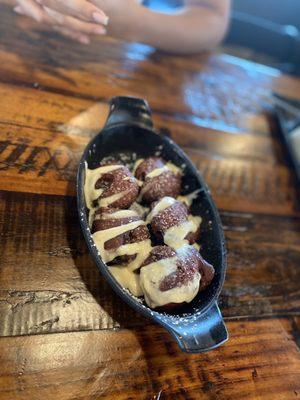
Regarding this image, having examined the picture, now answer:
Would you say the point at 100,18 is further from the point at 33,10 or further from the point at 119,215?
the point at 119,215

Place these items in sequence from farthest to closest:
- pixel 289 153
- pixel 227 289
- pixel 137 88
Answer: pixel 289 153 → pixel 137 88 → pixel 227 289

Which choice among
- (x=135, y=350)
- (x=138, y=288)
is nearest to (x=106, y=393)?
(x=135, y=350)

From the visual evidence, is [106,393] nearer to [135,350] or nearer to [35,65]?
[135,350]

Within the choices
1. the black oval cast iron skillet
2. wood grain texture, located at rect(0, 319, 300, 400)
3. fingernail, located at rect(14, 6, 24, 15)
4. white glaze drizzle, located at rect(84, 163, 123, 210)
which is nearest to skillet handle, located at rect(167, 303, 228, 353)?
the black oval cast iron skillet

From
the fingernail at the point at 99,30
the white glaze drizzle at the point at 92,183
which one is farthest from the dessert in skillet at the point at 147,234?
the fingernail at the point at 99,30

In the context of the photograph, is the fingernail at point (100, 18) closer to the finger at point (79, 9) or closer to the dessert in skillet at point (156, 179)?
the finger at point (79, 9)

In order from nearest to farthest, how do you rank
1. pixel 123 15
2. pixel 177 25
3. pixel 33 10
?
pixel 33 10 → pixel 123 15 → pixel 177 25

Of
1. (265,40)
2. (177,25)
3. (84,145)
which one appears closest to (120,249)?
(84,145)
